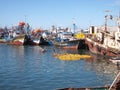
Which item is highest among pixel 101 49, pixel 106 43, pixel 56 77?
pixel 106 43

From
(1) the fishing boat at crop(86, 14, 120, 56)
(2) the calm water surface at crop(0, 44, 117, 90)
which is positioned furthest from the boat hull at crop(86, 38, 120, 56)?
(2) the calm water surface at crop(0, 44, 117, 90)

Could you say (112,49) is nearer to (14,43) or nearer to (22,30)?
(14,43)

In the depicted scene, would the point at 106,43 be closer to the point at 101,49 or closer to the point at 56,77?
the point at 101,49

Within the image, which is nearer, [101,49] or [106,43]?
[101,49]

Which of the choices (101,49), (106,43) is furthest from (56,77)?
(106,43)

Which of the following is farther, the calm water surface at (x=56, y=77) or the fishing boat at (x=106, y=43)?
the fishing boat at (x=106, y=43)

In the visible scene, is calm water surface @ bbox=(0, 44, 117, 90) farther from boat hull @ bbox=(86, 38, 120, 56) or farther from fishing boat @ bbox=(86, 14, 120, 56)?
fishing boat @ bbox=(86, 14, 120, 56)

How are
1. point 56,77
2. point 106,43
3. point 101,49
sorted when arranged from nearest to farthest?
point 56,77 → point 101,49 → point 106,43

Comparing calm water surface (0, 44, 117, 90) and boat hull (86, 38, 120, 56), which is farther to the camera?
boat hull (86, 38, 120, 56)

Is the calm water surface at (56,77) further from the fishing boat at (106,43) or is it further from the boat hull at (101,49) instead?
the fishing boat at (106,43)

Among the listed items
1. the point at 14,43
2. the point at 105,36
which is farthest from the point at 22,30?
the point at 105,36

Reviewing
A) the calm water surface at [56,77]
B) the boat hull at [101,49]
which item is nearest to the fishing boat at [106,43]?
the boat hull at [101,49]

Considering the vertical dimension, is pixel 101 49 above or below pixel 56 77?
above

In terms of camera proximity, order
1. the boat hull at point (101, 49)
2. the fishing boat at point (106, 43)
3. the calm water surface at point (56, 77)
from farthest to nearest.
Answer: the fishing boat at point (106, 43) < the boat hull at point (101, 49) < the calm water surface at point (56, 77)
